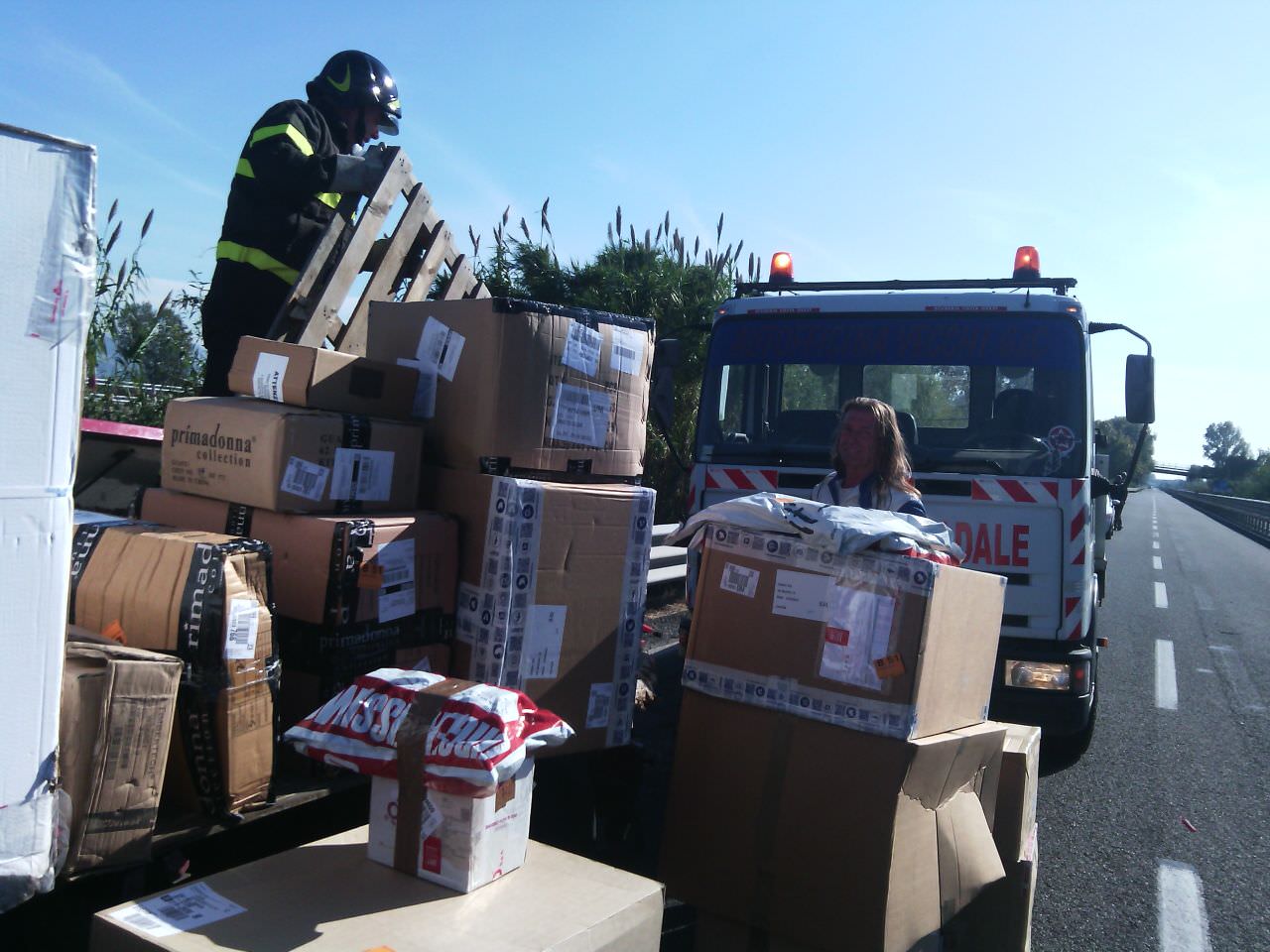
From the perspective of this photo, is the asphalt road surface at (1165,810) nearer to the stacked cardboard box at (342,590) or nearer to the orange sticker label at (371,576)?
the stacked cardboard box at (342,590)

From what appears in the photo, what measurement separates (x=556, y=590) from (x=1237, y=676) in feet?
24.0

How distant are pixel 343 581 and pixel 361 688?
564mm

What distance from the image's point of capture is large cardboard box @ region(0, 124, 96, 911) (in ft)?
5.65

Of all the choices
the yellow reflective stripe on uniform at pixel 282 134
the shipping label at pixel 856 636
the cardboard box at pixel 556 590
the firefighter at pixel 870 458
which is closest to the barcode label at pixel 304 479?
the cardboard box at pixel 556 590

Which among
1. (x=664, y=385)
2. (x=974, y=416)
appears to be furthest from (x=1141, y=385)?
(x=664, y=385)

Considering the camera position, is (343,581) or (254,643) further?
(343,581)

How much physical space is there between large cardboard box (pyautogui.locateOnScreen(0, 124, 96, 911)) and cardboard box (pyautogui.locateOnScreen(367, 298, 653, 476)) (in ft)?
5.34

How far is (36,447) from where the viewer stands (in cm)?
177

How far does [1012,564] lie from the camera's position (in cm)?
490

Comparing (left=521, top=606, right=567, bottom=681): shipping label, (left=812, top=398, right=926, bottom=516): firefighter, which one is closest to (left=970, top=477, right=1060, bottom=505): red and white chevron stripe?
(left=812, top=398, right=926, bottom=516): firefighter

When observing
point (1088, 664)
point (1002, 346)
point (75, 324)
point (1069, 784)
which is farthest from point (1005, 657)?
point (75, 324)

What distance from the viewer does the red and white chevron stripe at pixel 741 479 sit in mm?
5379

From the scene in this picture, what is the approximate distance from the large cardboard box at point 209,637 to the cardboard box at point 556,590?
80cm

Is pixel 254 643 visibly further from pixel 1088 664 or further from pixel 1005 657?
pixel 1088 664
